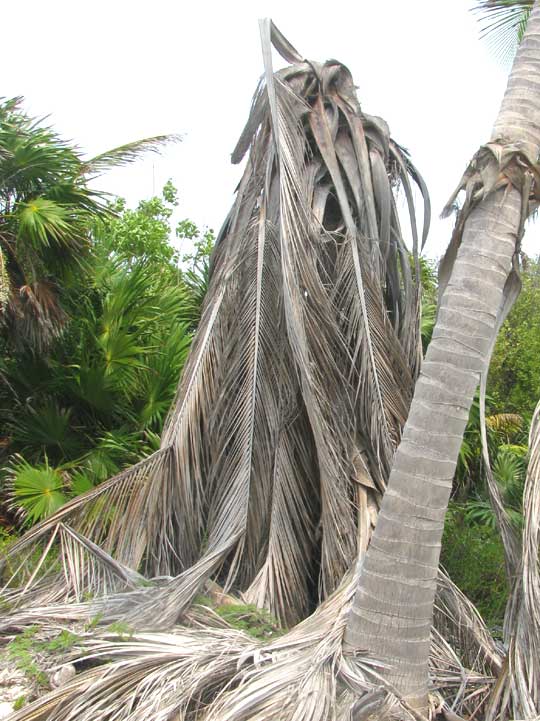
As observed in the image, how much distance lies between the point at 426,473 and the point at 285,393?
7.48 feet

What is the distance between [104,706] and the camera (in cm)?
332

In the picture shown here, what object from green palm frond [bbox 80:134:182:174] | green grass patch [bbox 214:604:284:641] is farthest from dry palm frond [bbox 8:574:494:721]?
green palm frond [bbox 80:134:182:174]

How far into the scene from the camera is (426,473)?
345 cm

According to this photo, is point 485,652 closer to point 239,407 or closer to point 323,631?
point 323,631

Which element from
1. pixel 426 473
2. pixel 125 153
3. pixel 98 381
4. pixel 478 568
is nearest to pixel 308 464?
pixel 426 473

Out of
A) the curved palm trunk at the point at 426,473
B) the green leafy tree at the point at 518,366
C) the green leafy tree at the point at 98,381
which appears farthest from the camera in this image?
the green leafy tree at the point at 518,366

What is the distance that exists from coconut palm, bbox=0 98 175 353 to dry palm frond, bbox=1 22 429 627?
7.29ft

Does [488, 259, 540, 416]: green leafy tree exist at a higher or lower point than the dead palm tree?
higher

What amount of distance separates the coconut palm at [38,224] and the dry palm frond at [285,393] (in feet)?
7.29

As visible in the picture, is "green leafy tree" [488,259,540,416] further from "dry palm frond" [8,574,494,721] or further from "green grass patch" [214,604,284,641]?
"dry palm frond" [8,574,494,721]

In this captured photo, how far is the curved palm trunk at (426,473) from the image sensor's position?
3.46 meters

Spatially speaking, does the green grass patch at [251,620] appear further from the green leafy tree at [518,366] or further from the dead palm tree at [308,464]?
the green leafy tree at [518,366]

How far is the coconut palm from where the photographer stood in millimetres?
7602

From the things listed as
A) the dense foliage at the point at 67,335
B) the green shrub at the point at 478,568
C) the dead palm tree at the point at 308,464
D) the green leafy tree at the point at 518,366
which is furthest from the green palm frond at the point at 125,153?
the green leafy tree at the point at 518,366
